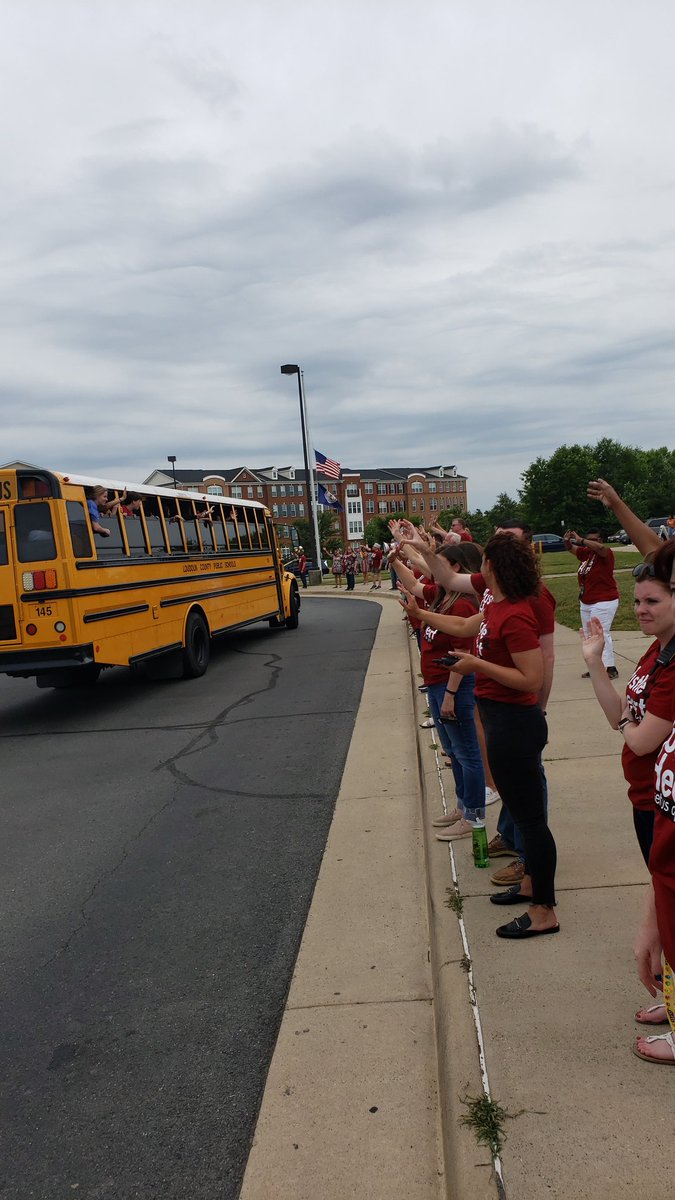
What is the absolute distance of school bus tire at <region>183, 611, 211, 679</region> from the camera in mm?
12695

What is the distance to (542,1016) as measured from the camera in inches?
119

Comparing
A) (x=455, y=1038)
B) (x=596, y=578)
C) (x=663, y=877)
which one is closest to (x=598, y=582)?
(x=596, y=578)

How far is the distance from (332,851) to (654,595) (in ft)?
10.9

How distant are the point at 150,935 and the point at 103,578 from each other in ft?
21.6

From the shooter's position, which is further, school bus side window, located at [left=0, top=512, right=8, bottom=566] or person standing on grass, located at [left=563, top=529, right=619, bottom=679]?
school bus side window, located at [left=0, top=512, right=8, bottom=566]

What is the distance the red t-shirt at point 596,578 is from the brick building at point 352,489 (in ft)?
313

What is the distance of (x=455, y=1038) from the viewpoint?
117 inches

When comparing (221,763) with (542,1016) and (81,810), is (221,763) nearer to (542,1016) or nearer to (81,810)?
(81,810)

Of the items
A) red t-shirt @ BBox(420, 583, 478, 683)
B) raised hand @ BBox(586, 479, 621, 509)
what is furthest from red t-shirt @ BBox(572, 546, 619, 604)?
raised hand @ BBox(586, 479, 621, 509)

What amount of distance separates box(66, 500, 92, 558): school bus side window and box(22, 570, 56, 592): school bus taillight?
1.30ft

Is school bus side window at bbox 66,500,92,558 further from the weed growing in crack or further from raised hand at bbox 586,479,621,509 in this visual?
raised hand at bbox 586,479,621,509

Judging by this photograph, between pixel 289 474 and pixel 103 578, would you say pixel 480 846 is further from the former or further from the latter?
pixel 289 474

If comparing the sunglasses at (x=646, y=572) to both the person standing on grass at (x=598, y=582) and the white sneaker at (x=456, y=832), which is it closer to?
the white sneaker at (x=456, y=832)

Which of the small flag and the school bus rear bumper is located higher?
the small flag
